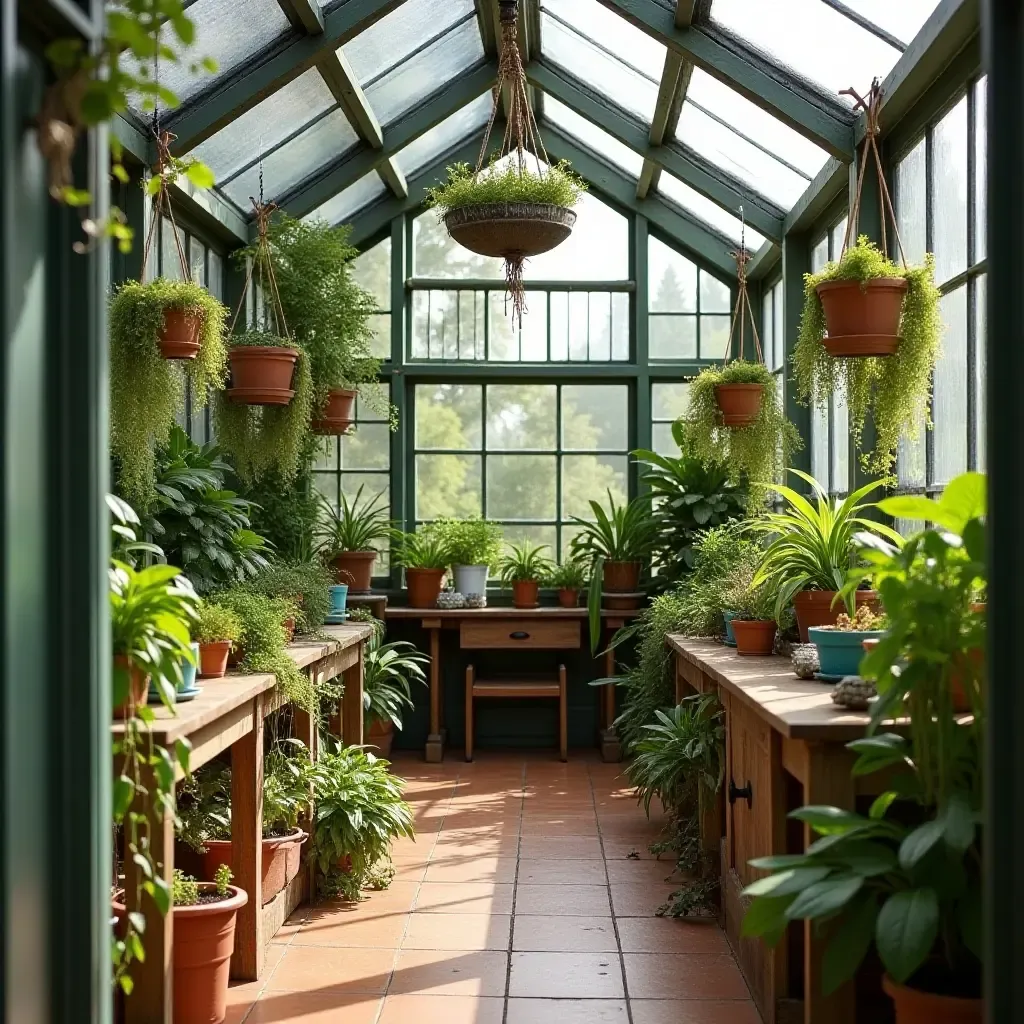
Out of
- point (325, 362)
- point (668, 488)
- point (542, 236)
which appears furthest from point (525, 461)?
point (542, 236)

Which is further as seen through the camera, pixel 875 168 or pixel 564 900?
pixel 875 168

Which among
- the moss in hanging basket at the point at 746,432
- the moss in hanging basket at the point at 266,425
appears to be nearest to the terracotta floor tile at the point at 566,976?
the moss in hanging basket at the point at 746,432

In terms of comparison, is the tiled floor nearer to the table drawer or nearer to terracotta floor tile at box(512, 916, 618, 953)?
terracotta floor tile at box(512, 916, 618, 953)

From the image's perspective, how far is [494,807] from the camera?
640cm

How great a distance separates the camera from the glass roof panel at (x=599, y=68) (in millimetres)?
6516

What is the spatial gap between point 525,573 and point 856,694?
4.95 metres

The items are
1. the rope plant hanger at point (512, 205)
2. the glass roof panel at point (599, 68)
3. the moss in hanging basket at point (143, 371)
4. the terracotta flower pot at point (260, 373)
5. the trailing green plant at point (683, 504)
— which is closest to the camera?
the moss in hanging basket at point (143, 371)

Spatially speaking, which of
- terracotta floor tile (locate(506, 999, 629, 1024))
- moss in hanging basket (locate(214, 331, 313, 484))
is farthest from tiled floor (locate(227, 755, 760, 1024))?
moss in hanging basket (locate(214, 331, 313, 484))

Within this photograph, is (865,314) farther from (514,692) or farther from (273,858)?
(514,692)

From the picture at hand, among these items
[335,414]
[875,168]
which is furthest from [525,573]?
[875,168]

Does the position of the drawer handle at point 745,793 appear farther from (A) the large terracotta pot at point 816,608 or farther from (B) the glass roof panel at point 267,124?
(B) the glass roof panel at point 267,124

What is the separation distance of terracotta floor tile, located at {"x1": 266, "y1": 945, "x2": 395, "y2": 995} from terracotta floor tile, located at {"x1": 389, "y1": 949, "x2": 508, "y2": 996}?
1.9 inches

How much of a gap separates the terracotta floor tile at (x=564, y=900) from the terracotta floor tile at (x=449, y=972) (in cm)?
52

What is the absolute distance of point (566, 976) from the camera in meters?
3.89
